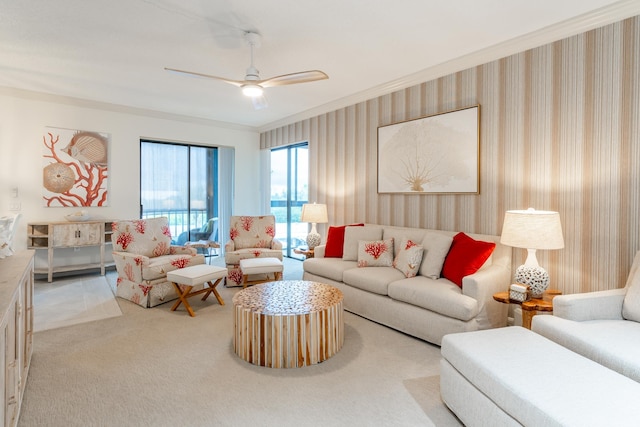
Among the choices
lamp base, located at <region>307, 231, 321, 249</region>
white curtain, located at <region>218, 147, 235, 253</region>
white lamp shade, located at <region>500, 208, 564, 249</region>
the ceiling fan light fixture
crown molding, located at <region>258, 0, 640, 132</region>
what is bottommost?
lamp base, located at <region>307, 231, 321, 249</region>

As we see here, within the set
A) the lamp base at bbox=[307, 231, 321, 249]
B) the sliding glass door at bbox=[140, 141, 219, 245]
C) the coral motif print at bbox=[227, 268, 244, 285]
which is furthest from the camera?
the sliding glass door at bbox=[140, 141, 219, 245]

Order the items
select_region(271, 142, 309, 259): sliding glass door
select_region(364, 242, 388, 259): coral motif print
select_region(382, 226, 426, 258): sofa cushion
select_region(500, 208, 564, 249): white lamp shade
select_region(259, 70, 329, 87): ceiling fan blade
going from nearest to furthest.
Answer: select_region(500, 208, 564, 249): white lamp shade, select_region(259, 70, 329, 87): ceiling fan blade, select_region(382, 226, 426, 258): sofa cushion, select_region(364, 242, 388, 259): coral motif print, select_region(271, 142, 309, 259): sliding glass door

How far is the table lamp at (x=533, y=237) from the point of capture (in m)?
2.54

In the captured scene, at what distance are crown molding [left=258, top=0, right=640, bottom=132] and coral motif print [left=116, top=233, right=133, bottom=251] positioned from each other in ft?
11.4

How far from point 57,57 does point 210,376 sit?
12.0 feet

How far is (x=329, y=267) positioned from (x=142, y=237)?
2.40m

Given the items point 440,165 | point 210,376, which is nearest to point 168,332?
point 210,376

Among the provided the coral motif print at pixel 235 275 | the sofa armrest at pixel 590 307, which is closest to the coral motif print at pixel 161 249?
the coral motif print at pixel 235 275

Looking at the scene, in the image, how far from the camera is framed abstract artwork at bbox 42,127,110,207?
192 inches

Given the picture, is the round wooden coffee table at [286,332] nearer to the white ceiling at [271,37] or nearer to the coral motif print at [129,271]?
the coral motif print at [129,271]

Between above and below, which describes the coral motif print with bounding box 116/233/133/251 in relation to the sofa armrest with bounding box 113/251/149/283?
above

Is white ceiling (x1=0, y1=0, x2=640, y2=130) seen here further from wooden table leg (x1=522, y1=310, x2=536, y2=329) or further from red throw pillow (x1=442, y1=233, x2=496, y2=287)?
wooden table leg (x1=522, y1=310, x2=536, y2=329)

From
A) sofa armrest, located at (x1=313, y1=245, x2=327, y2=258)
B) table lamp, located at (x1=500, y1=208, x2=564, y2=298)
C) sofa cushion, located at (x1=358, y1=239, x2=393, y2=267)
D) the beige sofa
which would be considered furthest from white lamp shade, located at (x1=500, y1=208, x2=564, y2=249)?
sofa armrest, located at (x1=313, y1=245, x2=327, y2=258)

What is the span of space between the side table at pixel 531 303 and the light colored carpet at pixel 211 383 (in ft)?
2.34
